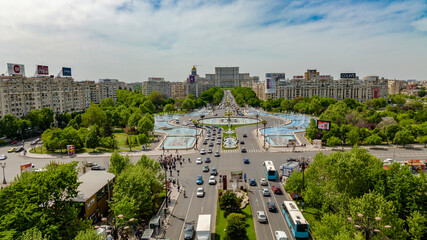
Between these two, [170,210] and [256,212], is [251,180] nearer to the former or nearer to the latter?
[256,212]

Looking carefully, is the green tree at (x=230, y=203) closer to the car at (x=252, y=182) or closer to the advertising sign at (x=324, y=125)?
the car at (x=252, y=182)

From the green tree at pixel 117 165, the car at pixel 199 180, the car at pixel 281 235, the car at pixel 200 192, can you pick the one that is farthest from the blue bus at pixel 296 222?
the green tree at pixel 117 165

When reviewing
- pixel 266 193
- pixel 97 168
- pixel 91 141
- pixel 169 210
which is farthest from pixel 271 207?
pixel 91 141

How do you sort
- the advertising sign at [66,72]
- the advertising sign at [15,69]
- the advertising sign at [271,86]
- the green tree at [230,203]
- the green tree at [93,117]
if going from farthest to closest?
the advertising sign at [271,86] → the advertising sign at [66,72] → the advertising sign at [15,69] → the green tree at [93,117] → the green tree at [230,203]

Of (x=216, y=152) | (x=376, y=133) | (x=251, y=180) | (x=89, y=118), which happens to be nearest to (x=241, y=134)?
(x=216, y=152)

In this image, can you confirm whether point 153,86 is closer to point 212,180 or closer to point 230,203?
point 212,180

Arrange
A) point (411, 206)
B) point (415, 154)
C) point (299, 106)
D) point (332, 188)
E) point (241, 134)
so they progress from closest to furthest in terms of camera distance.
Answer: point (411, 206), point (332, 188), point (415, 154), point (241, 134), point (299, 106)
